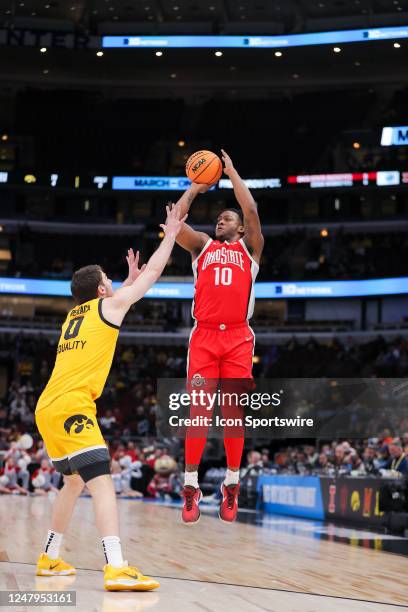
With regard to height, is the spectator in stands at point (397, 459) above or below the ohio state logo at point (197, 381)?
below

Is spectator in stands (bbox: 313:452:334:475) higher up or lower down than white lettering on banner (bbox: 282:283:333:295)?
lower down

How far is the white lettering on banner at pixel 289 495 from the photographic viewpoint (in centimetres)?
2108

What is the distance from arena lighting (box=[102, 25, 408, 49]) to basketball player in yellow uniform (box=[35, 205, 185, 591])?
39.2 meters

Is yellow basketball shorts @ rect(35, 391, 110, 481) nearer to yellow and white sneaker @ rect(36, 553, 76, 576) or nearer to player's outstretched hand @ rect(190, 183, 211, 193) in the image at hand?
yellow and white sneaker @ rect(36, 553, 76, 576)

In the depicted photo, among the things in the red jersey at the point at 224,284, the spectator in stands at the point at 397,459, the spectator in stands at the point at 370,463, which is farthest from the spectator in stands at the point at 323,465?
the red jersey at the point at 224,284

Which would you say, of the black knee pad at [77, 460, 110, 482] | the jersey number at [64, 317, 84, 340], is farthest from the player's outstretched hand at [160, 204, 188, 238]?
the black knee pad at [77, 460, 110, 482]

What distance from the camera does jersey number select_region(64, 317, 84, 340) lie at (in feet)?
28.2

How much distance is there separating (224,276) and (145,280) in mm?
731

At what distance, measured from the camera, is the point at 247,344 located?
877 centimetres

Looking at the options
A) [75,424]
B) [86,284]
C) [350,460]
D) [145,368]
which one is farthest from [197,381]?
[145,368]

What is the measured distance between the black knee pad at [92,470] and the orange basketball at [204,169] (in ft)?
8.64

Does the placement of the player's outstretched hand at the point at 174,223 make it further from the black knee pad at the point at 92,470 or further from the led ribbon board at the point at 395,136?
the led ribbon board at the point at 395,136

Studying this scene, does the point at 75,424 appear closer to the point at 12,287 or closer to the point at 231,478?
the point at 231,478

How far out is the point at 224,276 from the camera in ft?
28.4
